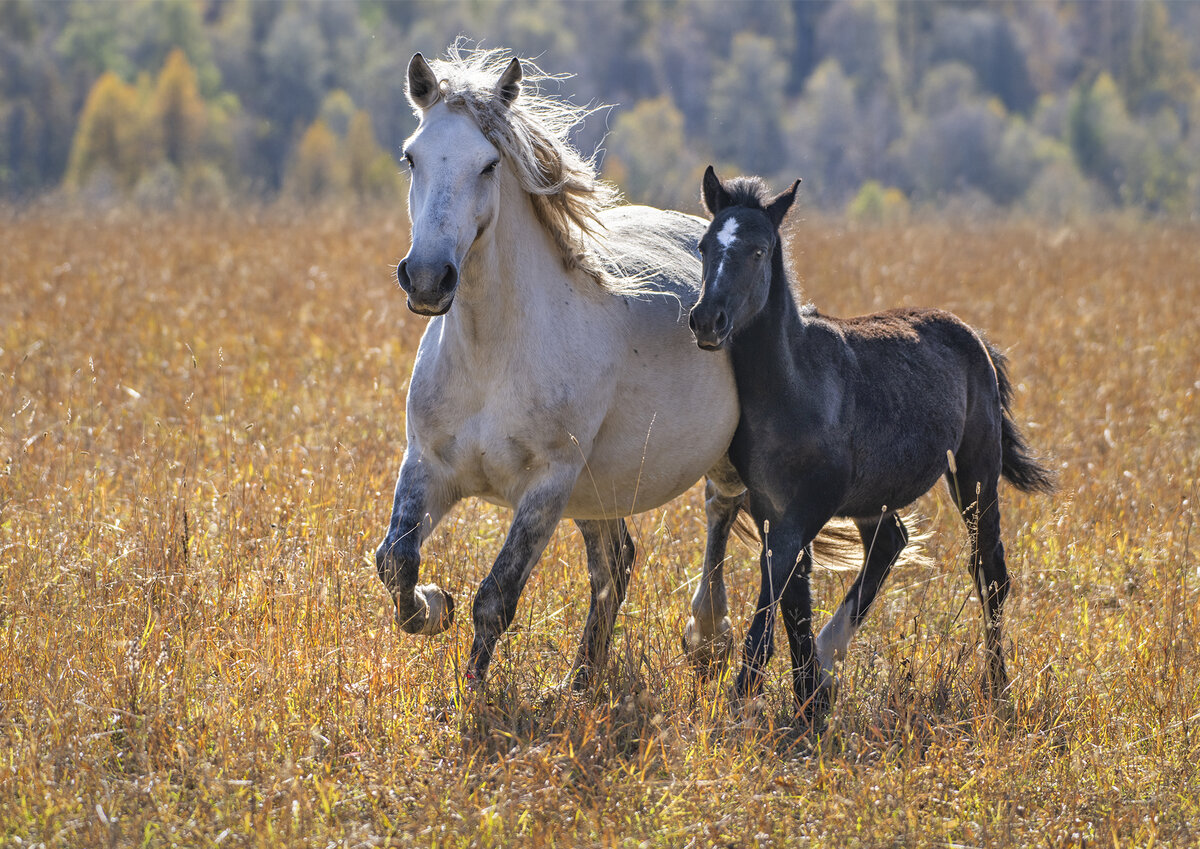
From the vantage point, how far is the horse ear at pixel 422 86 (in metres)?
3.84

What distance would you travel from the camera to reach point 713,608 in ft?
15.4

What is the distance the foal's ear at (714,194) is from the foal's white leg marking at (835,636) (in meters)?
1.75

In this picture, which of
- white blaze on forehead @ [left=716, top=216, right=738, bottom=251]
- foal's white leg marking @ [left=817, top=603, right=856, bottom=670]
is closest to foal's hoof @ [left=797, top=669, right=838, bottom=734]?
foal's white leg marking @ [left=817, top=603, right=856, bottom=670]

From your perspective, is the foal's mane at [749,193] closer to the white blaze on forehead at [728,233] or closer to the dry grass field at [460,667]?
the white blaze on forehead at [728,233]

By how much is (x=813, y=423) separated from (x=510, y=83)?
162 cm

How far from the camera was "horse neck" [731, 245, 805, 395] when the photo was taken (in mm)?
4207

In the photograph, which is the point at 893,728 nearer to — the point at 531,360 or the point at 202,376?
the point at 531,360

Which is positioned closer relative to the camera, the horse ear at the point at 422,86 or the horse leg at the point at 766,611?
the horse ear at the point at 422,86

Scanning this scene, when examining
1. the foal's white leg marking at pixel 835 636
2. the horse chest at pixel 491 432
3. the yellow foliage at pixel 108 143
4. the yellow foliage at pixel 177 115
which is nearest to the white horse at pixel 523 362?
the horse chest at pixel 491 432

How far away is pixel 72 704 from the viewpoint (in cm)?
357

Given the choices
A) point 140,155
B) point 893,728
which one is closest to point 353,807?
point 893,728

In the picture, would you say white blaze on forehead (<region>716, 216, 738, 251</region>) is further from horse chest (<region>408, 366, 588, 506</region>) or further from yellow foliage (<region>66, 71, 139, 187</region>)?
yellow foliage (<region>66, 71, 139, 187</region>)

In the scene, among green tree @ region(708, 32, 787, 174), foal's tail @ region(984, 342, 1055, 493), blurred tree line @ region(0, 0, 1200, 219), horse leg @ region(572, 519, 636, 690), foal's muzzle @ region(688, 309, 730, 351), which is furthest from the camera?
green tree @ region(708, 32, 787, 174)

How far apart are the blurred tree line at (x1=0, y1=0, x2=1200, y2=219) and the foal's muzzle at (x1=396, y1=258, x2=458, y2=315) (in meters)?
34.8
